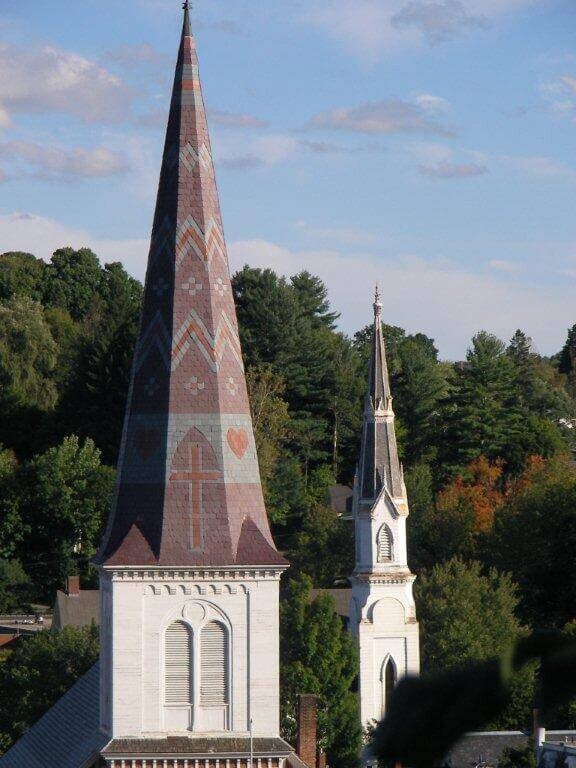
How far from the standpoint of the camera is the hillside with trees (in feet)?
208

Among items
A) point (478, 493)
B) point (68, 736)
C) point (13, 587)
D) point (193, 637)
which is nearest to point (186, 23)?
point (193, 637)

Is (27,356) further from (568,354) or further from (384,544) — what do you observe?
(568,354)

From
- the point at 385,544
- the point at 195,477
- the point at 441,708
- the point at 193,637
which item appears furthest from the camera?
the point at 385,544

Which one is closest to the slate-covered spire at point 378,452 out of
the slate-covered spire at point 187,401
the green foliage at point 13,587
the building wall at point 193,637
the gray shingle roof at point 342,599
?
the gray shingle roof at point 342,599

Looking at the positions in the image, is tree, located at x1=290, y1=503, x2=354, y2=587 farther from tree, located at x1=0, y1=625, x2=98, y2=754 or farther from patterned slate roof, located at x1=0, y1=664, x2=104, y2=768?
patterned slate roof, located at x1=0, y1=664, x2=104, y2=768

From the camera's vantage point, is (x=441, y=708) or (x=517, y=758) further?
(x=517, y=758)

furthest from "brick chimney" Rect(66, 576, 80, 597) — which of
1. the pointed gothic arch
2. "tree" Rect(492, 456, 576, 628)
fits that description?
"tree" Rect(492, 456, 576, 628)

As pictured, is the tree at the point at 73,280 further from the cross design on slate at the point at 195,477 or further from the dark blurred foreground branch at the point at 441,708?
the dark blurred foreground branch at the point at 441,708

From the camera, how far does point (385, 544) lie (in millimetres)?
59000

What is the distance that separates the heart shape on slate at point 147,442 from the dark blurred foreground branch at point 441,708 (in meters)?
21.7

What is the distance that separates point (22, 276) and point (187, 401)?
94368mm

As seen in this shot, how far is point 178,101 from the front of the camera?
25.5 meters

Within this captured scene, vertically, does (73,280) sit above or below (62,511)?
above

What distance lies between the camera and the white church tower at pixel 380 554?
56.1 meters
